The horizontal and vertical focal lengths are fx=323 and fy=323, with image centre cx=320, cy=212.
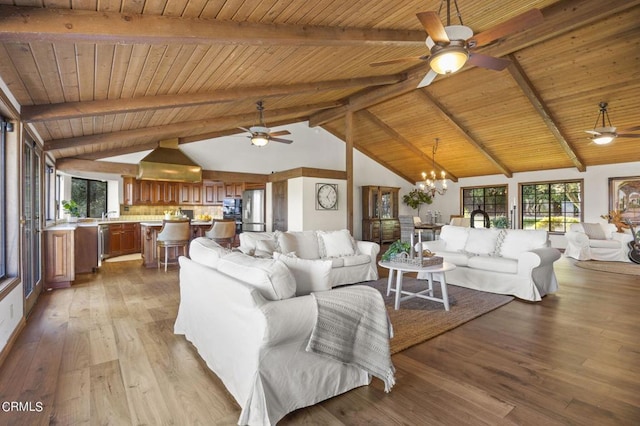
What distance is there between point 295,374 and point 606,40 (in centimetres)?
628

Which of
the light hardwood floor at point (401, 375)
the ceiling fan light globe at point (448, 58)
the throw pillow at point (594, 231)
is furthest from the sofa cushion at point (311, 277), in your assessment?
the throw pillow at point (594, 231)

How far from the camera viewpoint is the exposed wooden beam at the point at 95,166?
6.52 m

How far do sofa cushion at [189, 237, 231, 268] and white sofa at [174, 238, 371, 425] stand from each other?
22cm

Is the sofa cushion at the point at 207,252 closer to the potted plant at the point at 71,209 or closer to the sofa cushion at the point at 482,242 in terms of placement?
the sofa cushion at the point at 482,242

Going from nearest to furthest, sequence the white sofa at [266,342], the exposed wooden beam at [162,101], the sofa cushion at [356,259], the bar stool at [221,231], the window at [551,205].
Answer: the white sofa at [266,342], the exposed wooden beam at [162,101], the sofa cushion at [356,259], the bar stool at [221,231], the window at [551,205]

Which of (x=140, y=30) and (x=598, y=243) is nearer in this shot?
(x=140, y=30)

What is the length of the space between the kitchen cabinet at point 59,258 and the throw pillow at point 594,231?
10011 mm

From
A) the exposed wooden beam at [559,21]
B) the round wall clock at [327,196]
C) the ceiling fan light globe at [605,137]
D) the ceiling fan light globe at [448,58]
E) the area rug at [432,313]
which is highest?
the exposed wooden beam at [559,21]

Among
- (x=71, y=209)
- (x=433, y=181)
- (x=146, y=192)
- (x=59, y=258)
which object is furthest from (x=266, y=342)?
(x=433, y=181)

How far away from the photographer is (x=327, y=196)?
8.59 metres

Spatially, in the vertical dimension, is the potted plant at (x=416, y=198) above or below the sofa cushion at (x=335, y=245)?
above

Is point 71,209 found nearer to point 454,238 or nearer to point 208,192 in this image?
point 208,192

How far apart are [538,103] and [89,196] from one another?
10450 millimetres

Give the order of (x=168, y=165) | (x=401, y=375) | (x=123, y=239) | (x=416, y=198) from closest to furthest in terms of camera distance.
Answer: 1. (x=401, y=375)
2. (x=168, y=165)
3. (x=123, y=239)
4. (x=416, y=198)
